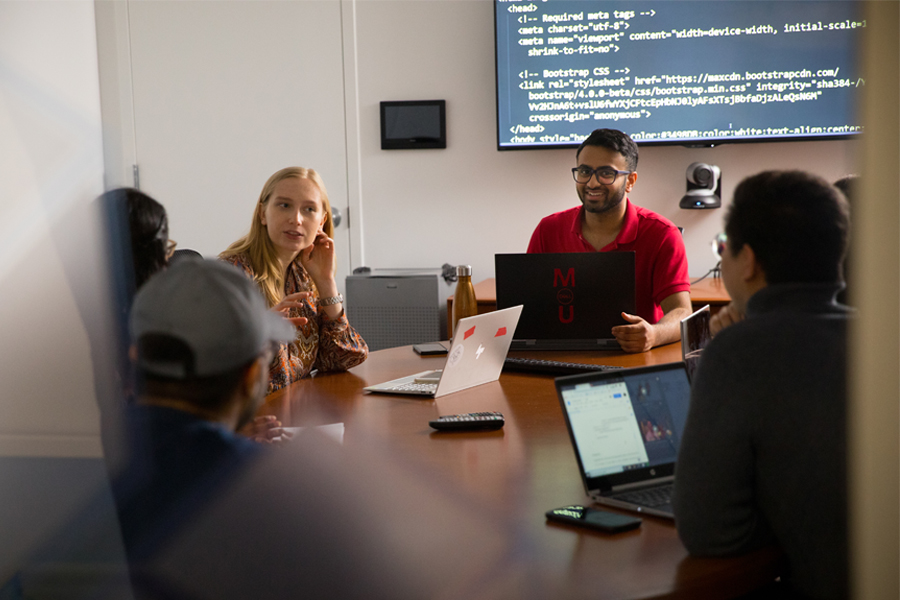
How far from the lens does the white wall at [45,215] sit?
375 mm

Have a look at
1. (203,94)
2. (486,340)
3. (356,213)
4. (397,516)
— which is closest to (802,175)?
(397,516)

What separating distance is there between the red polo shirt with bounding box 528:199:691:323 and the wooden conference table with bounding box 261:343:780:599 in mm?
270

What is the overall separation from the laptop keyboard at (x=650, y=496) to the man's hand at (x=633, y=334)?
907mm

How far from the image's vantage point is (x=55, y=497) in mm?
455

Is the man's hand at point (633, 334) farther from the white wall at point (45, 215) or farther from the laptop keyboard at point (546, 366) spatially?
the white wall at point (45, 215)

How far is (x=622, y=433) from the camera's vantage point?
2.86 ft

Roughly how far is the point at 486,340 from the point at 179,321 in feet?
3.55

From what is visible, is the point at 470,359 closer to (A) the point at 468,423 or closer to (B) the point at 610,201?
(A) the point at 468,423

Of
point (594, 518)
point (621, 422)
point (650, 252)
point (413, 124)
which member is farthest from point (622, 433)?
point (413, 124)

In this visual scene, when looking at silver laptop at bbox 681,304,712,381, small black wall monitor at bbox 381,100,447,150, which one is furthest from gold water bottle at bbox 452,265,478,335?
small black wall monitor at bbox 381,100,447,150

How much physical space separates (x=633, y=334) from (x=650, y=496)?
3.07ft

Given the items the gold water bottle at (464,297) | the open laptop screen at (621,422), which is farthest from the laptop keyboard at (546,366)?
the open laptop screen at (621,422)

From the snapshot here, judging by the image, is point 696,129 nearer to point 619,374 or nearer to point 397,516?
point 619,374

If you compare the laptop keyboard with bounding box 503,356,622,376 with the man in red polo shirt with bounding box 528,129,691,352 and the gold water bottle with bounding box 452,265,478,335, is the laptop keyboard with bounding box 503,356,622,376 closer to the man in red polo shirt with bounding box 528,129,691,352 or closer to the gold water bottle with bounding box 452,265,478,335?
the gold water bottle with bounding box 452,265,478,335
